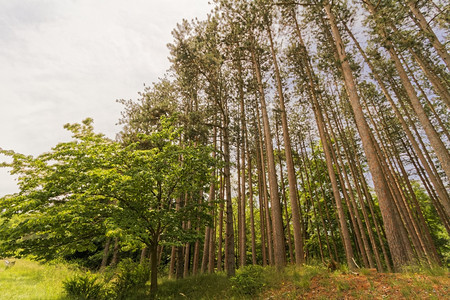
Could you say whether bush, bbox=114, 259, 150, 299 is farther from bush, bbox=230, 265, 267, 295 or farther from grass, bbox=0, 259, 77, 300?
bush, bbox=230, 265, 267, 295

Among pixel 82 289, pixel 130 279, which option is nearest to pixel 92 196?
pixel 82 289

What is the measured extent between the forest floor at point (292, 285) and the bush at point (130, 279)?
2.42 ft

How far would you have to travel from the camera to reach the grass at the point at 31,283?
6620 millimetres

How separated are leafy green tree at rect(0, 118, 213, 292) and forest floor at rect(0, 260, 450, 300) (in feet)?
4.82

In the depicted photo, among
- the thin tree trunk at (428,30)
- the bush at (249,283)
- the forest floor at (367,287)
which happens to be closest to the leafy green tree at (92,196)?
the bush at (249,283)

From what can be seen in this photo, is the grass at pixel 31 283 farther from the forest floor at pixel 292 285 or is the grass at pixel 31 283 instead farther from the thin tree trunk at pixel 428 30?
the thin tree trunk at pixel 428 30

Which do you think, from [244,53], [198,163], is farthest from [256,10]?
[198,163]

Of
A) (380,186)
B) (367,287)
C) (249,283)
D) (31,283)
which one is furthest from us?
(31,283)

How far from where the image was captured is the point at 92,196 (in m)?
6.84

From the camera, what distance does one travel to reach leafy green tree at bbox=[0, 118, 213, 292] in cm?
618

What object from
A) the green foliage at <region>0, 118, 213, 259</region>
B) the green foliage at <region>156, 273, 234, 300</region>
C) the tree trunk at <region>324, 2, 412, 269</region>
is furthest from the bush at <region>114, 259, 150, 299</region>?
the tree trunk at <region>324, 2, 412, 269</region>

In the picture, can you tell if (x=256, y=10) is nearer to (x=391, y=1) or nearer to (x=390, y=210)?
(x=391, y=1)

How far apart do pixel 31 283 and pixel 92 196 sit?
18.4 ft

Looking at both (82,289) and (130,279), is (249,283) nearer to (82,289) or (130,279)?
(130,279)
